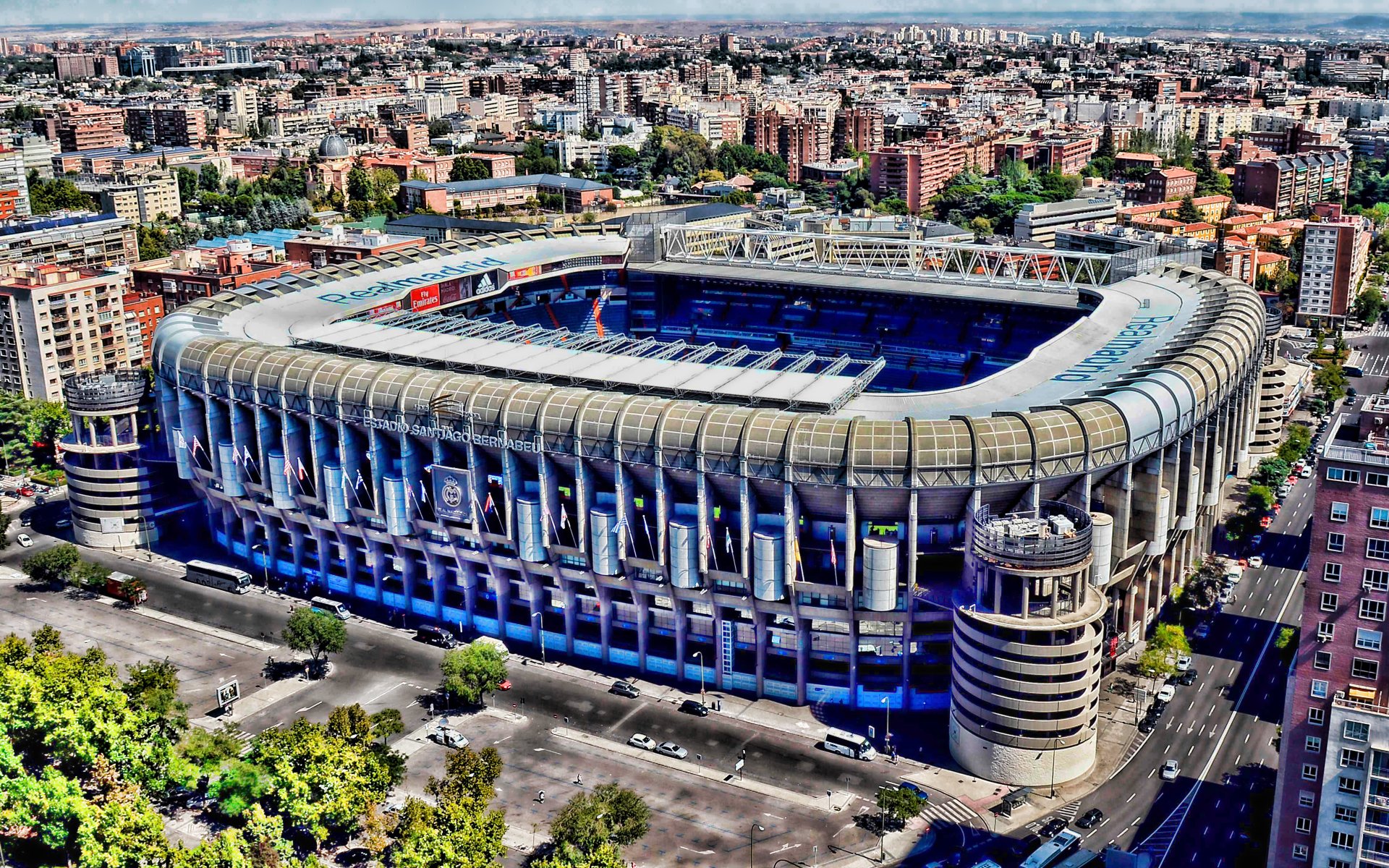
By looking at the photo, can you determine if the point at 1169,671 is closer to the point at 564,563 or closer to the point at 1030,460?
the point at 1030,460

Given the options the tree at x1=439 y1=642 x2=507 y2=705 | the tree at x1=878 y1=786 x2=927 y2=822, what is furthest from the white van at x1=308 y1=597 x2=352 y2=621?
the tree at x1=878 y1=786 x2=927 y2=822

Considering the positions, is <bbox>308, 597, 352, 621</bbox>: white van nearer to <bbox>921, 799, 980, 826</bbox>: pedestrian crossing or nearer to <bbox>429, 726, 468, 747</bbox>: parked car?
<bbox>429, 726, 468, 747</bbox>: parked car

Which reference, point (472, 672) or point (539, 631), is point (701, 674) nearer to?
point (539, 631)

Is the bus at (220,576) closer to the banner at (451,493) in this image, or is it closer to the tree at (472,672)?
the banner at (451,493)

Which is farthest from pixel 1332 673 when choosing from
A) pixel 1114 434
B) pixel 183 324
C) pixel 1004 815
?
pixel 183 324

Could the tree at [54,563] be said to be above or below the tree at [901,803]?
above

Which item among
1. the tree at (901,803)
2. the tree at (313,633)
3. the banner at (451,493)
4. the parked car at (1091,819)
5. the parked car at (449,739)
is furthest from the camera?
the banner at (451,493)

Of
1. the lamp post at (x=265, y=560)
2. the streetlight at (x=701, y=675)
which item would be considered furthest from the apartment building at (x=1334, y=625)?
the lamp post at (x=265, y=560)
